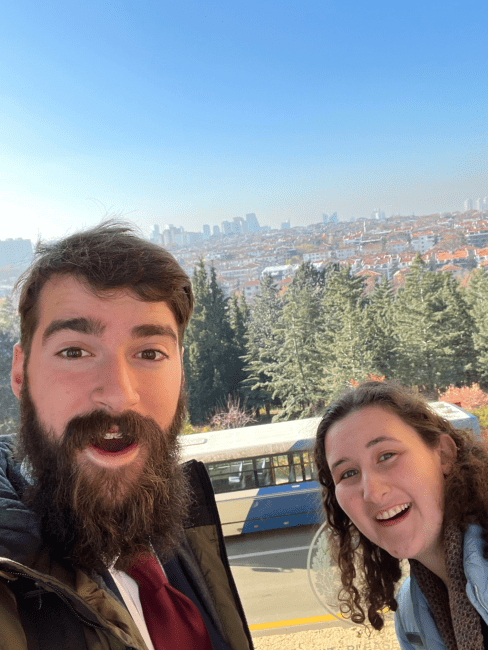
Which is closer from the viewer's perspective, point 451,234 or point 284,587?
point 284,587

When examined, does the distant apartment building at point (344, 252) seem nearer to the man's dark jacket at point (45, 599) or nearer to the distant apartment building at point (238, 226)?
the distant apartment building at point (238, 226)

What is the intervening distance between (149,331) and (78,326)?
0.10 metres

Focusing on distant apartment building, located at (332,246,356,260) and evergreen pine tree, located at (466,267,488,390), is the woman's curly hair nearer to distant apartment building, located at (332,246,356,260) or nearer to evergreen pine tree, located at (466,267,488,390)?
evergreen pine tree, located at (466,267,488,390)

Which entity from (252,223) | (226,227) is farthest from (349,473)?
(252,223)

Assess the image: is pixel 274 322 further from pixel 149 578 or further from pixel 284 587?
pixel 149 578

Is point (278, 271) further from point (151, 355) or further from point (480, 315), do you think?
point (151, 355)

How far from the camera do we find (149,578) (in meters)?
0.72

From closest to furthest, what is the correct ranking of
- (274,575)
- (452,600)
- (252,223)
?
(452,600) → (274,575) → (252,223)

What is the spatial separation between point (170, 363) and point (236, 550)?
168 inches

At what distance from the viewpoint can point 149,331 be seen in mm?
692

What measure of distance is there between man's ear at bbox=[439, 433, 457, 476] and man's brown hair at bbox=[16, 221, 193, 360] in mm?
570

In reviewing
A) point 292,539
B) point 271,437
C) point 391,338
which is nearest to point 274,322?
point 391,338

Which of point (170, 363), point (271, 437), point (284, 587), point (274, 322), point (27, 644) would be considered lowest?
point (284, 587)

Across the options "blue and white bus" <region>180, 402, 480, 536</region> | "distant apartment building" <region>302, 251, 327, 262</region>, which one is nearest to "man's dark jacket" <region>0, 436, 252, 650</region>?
"blue and white bus" <region>180, 402, 480, 536</region>
